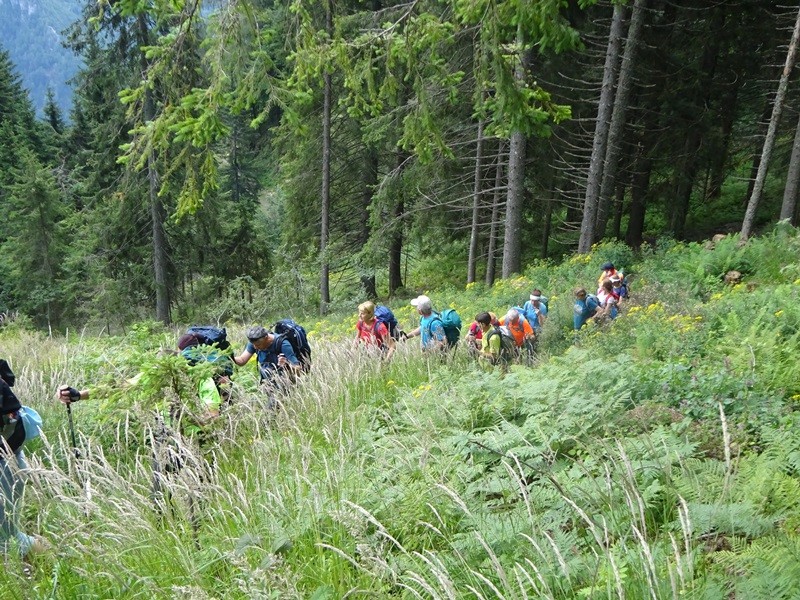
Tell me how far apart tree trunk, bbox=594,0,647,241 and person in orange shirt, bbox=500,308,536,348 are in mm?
9015

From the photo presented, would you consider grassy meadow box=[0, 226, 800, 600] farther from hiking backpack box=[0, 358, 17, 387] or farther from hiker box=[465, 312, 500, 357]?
hiker box=[465, 312, 500, 357]

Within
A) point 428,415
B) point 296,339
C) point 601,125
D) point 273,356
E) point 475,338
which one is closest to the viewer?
point 428,415

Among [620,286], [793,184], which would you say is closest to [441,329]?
[620,286]

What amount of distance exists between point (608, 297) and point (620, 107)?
748 cm

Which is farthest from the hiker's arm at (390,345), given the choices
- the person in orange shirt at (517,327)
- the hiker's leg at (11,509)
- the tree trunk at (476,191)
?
the tree trunk at (476,191)

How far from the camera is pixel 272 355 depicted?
574cm

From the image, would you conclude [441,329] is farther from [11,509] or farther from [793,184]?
[793,184]

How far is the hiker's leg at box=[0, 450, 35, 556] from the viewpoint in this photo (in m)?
2.83

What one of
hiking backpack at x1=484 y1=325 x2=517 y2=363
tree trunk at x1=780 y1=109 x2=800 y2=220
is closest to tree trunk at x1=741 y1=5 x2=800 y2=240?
tree trunk at x1=780 y1=109 x2=800 y2=220

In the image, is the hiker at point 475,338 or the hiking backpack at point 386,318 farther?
the hiking backpack at point 386,318

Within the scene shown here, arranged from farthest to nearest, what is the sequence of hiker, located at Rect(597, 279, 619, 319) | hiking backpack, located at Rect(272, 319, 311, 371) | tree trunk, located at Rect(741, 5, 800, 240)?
tree trunk, located at Rect(741, 5, 800, 240) < hiker, located at Rect(597, 279, 619, 319) < hiking backpack, located at Rect(272, 319, 311, 371)

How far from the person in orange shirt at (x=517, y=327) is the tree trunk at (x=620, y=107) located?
9015 mm

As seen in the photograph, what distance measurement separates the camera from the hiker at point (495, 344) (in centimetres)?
654

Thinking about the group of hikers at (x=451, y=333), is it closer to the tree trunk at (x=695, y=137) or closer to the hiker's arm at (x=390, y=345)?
the hiker's arm at (x=390, y=345)
